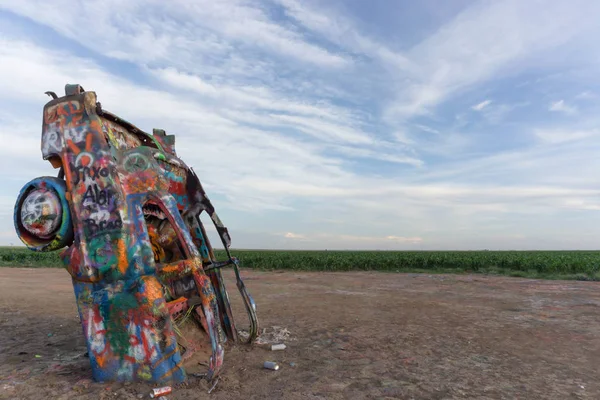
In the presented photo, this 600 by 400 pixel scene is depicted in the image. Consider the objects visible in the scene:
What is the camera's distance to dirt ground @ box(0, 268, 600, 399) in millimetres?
4699

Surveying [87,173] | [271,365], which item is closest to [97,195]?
[87,173]

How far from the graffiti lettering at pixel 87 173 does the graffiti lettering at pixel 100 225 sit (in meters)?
0.55

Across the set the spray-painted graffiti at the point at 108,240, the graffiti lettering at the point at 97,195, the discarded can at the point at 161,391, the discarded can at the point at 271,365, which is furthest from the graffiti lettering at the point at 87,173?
the discarded can at the point at 271,365

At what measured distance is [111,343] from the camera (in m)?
4.67

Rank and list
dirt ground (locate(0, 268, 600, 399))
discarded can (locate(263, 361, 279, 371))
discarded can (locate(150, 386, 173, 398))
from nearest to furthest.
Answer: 1. discarded can (locate(150, 386, 173, 398))
2. dirt ground (locate(0, 268, 600, 399))
3. discarded can (locate(263, 361, 279, 371))

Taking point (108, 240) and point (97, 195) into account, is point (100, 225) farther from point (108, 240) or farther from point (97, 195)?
point (97, 195)

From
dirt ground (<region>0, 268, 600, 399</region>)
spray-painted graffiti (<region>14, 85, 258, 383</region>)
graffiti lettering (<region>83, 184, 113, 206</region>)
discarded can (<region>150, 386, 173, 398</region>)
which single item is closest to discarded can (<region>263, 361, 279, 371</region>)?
dirt ground (<region>0, 268, 600, 399</region>)

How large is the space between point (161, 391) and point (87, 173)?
9.29 feet

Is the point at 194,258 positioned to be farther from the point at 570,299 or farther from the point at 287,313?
the point at 570,299

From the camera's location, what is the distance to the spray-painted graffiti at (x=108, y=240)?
4582 millimetres

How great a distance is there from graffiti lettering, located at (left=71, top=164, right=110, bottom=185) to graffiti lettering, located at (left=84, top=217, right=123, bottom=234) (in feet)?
1.80

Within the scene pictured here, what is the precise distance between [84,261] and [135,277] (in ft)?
2.30

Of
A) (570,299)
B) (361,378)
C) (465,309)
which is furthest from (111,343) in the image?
(570,299)

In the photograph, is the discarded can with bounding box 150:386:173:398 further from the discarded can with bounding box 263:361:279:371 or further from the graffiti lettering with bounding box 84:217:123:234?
the graffiti lettering with bounding box 84:217:123:234
